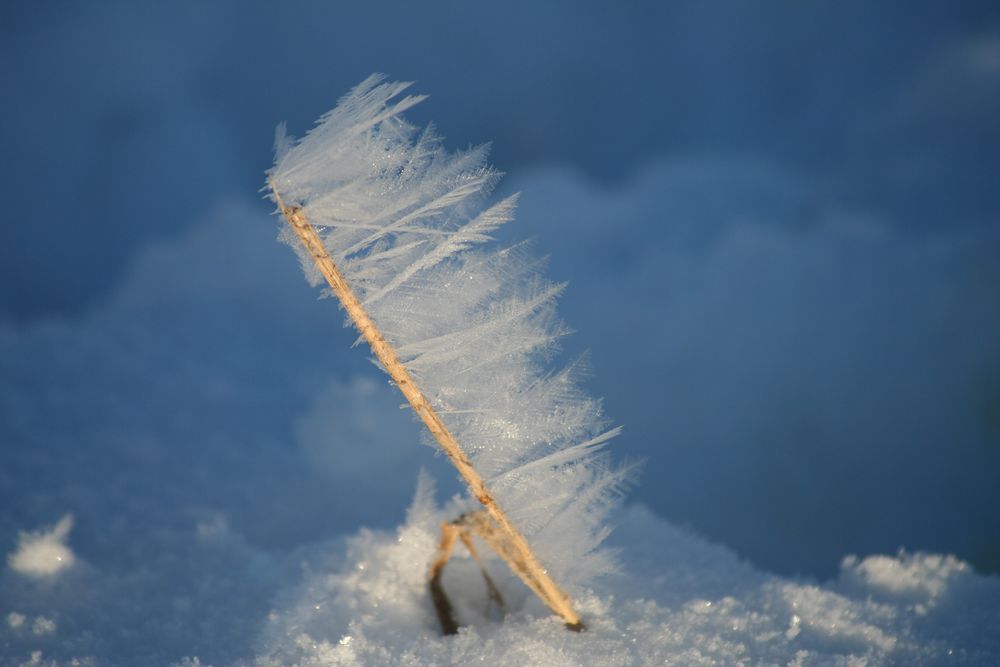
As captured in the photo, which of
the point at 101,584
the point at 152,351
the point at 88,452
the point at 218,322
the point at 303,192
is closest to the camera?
the point at 303,192

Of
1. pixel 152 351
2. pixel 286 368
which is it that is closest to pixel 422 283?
pixel 286 368

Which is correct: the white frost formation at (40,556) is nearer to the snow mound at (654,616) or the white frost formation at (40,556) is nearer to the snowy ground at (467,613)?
the snowy ground at (467,613)

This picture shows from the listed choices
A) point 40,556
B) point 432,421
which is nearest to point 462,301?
point 432,421

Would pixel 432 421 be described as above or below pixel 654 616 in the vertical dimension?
above

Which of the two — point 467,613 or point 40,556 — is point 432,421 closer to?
point 467,613

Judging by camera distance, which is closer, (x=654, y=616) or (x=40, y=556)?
(x=654, y=616)

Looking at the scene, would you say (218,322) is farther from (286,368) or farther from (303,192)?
(303,192)
